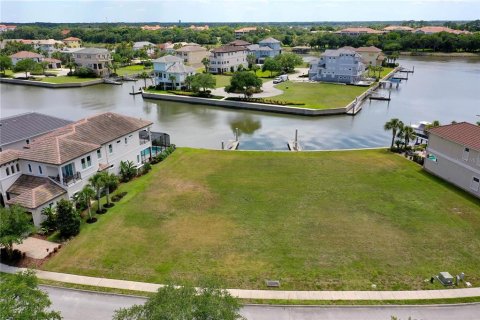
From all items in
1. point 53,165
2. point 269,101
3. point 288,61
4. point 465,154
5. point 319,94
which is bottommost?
point 269,101

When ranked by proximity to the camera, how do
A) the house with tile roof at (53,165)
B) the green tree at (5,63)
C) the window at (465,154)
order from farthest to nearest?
the green tree at (5,63) < the window at (465,154) < the house with tile roof at (53,165)

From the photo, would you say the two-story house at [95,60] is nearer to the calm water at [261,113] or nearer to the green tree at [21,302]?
the calm water at [261,113]

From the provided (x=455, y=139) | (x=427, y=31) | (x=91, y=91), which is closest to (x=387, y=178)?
(x=455, y=139)

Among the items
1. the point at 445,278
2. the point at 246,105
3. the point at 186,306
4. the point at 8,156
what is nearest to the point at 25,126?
the point at 8,156

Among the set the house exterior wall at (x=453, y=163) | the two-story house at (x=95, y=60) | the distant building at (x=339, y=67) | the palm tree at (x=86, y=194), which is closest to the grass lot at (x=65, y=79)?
the two-story house at (x=95, y=60)

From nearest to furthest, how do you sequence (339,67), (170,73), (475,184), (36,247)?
(36,247)
(475,184)
(170,73)
(339,67)

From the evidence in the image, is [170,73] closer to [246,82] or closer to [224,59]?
[246,82]

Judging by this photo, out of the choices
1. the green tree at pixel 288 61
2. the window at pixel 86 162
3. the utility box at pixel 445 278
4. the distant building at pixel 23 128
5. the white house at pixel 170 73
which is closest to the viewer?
the utility box at pixel 445 278
